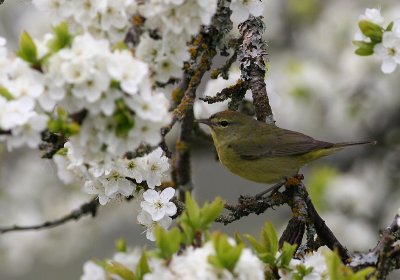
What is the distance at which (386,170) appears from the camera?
7.91 metres

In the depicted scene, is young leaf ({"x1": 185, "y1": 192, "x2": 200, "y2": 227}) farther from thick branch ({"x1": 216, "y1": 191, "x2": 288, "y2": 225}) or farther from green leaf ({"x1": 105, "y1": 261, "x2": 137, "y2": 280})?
thick branch ({"x1": 216, "y1": 191, "x2": 288, "y2": 225})

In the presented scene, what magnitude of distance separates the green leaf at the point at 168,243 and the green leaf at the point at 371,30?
4.26ft

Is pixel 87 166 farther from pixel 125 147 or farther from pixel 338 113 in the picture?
pixel 338 113

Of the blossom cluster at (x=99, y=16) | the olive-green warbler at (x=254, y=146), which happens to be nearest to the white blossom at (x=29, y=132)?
the blossom cluster at (x=99, y=16)

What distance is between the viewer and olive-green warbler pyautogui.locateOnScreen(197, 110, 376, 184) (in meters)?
5.53

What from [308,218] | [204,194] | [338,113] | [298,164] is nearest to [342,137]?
[338,113]

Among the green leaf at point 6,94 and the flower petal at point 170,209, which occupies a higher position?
the flower petal at point 170,209

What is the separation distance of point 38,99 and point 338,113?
19.8 ft

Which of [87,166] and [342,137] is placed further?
[342,137]

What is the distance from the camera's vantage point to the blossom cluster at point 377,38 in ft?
11.2

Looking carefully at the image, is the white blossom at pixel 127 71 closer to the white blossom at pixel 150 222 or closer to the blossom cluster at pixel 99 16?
the blossom cluster at pixel 99 16

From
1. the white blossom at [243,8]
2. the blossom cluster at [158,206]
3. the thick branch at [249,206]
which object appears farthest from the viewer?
the thick branch at [249,206]

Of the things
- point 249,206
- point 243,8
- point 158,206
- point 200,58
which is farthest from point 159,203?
point 243,8

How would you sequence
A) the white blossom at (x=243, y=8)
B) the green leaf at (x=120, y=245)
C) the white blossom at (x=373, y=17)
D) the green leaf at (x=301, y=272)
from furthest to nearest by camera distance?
1. the white blossom at (x=373, y=17)
2. the white blossom at (x=243, y=8)
3. the green leaf at (x=301, y=272)
4. the green leaf at (x=120, y=245)
